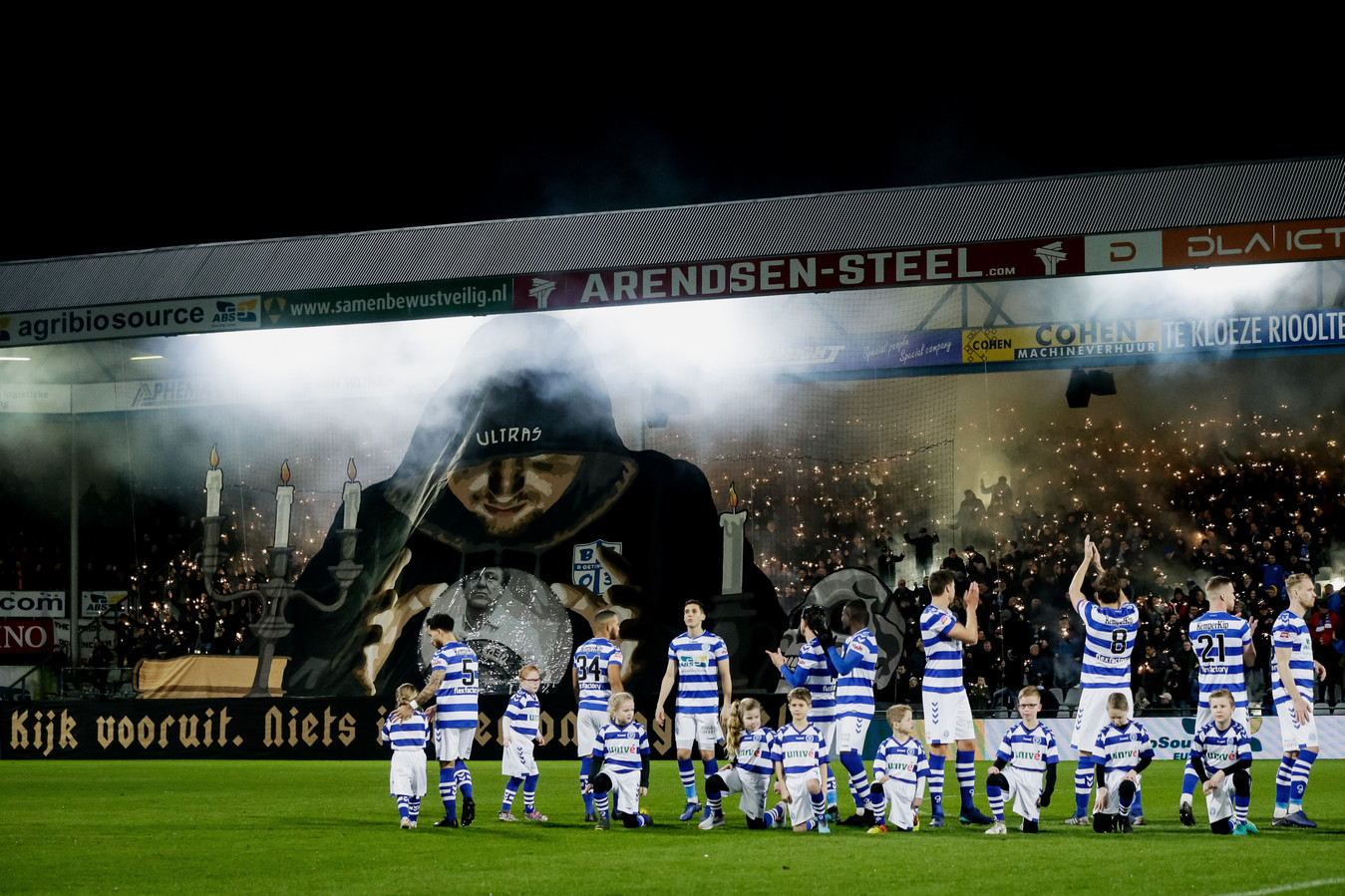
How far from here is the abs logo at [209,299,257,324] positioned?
85.0 feet

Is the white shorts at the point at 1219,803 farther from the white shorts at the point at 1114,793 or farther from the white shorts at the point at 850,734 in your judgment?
the white shorts at the point at 850,734

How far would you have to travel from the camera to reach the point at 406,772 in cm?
1148

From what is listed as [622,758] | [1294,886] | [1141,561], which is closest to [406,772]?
[622,758]

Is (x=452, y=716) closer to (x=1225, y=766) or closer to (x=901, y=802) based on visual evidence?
(x=901, y=802)

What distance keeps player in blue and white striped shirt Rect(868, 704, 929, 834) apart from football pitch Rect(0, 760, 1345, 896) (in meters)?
0.27

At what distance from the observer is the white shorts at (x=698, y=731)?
12.4 metres

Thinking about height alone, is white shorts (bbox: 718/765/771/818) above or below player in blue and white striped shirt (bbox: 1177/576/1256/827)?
below

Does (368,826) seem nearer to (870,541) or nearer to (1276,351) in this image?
(870,541)

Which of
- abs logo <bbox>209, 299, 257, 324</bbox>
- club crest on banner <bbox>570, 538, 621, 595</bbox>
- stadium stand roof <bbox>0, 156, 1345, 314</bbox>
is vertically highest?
stadium stand roof <bbox>0, 156, 1345, 314</bbox>

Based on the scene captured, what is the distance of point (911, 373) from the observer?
947 inches

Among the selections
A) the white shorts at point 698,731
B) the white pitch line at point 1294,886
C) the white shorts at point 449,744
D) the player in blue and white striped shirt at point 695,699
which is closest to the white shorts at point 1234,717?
the white pitch line at point 1294,886

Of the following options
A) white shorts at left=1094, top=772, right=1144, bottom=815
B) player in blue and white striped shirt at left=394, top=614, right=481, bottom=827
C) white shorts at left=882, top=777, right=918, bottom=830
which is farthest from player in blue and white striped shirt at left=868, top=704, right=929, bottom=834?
player in blue and white striped shirt at left=394, top=614, right=481, bottom=827

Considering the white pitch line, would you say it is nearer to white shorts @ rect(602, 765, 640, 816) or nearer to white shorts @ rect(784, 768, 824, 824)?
white shorts @ rect(784, 768, 824, 824)

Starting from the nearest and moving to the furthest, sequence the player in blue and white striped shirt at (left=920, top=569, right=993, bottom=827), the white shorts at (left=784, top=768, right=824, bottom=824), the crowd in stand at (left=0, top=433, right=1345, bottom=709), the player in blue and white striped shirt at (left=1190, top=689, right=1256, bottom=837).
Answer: the player in blue and white striped shirt at (left=1190, top=689, right=1256, bottom=837), the white shorts at (left=784, top=768, right=824, bottom=824), the player in blue and white striped shirt at (left=920, top=569, right=993, bottom=827), the crowd in stand at (left=0, top=433, right=1345, bottom=709)
